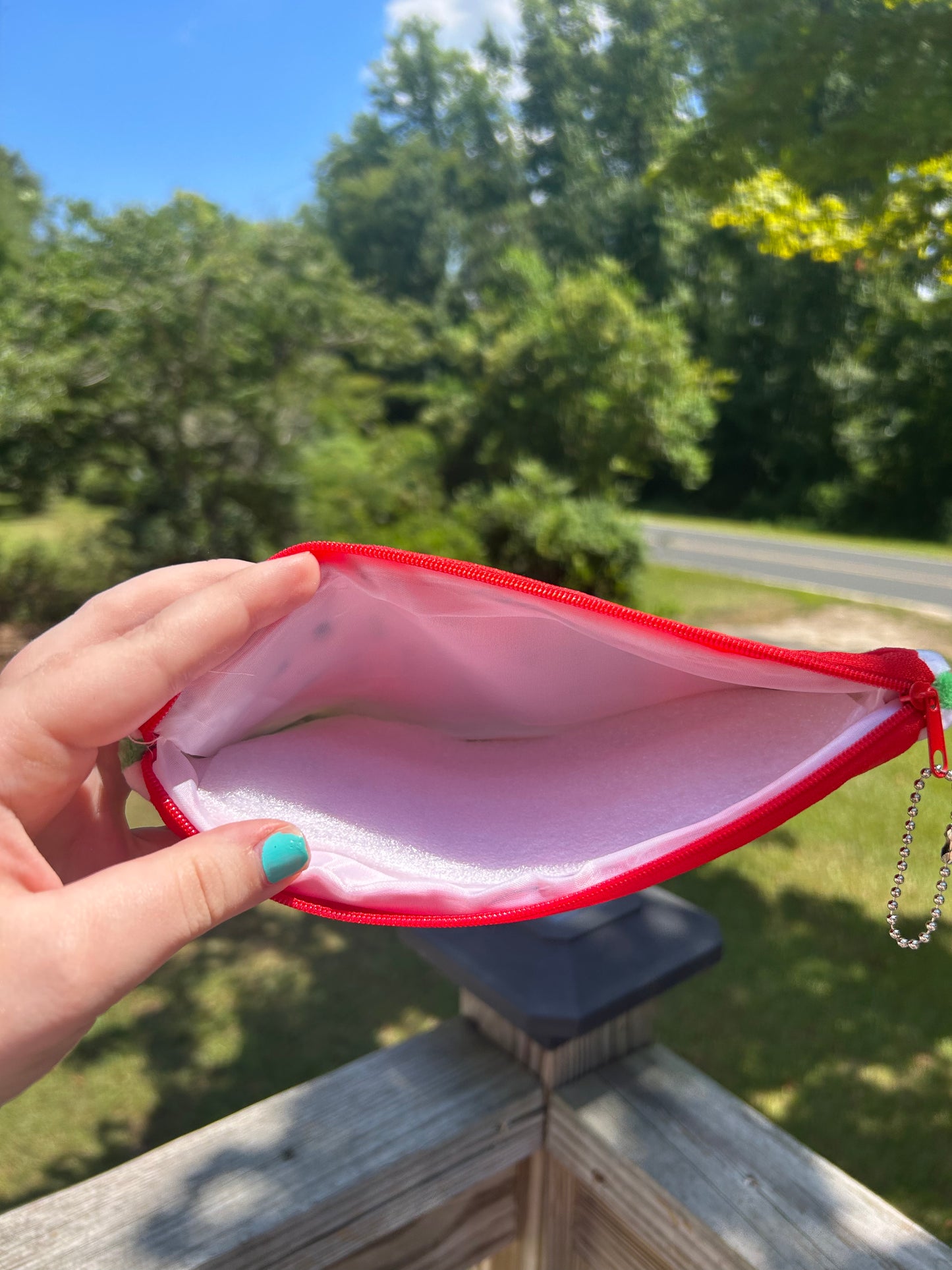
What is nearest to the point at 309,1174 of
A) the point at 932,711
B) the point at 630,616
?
the point at 630,616

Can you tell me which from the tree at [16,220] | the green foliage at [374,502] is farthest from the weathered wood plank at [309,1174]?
the tree at [16,220]

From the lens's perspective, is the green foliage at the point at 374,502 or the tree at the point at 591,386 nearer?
the green foliage at the point at 374,502

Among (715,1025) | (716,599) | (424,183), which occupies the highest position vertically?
(424,183)

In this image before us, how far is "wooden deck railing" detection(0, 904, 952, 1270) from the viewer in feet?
3.04

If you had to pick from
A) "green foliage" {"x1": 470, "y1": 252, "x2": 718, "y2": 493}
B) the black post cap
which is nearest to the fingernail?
the black post cap

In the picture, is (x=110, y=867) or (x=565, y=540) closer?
(x=110, y=867)

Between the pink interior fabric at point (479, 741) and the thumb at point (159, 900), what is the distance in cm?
10

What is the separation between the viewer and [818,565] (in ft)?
51.9

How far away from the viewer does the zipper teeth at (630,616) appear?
0.84m

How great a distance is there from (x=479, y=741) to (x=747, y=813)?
0.43m

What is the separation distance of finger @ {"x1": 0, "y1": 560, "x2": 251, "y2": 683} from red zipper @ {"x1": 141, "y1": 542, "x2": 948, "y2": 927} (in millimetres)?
107

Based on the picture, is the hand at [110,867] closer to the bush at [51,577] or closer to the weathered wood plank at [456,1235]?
the weathered wood plank at [456,1235]

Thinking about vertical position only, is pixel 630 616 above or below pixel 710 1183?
above

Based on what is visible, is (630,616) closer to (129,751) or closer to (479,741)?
(479,741)
